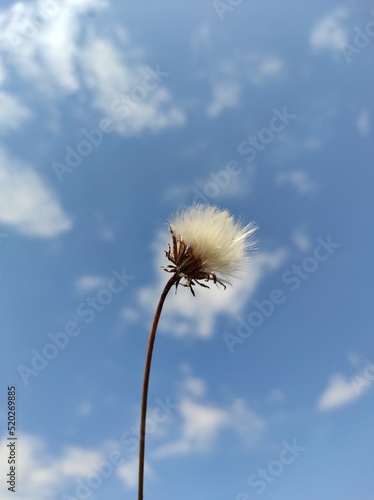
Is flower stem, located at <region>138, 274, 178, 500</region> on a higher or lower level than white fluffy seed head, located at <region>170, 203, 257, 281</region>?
lower

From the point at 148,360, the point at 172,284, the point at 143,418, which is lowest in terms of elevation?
the point at 143,418

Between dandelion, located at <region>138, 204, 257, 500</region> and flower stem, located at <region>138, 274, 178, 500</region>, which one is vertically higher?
dandelion, located at <region>138, 204, 257, 500</region>

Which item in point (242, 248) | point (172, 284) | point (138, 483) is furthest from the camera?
point (242, 248)

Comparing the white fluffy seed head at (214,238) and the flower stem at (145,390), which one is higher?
the white fluffy seed head at (214,238)

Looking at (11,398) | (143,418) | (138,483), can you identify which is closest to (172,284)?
(143,418)

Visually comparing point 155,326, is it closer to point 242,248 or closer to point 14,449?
point 242,248

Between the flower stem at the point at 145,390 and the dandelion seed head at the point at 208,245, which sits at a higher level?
the dandelion seed head at the point at 208,245

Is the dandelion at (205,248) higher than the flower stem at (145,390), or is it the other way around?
the dandelion at (205,248)

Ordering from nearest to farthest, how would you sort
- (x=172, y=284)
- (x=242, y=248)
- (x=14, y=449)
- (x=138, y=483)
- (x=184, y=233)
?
(x=138, y=483) → (x=172, y=284) → (x=184, y=233) → (x=242, y=248) → (x=14, y=449)

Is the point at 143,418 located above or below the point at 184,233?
below

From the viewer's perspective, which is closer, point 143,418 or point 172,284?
point 143,418
